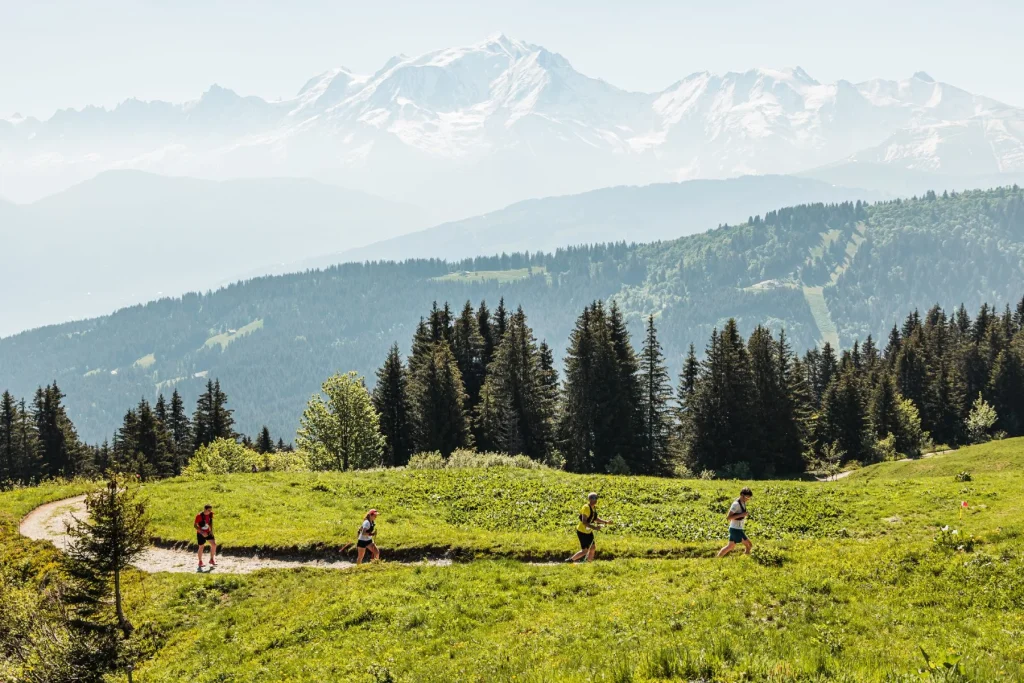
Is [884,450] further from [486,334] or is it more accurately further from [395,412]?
[395,412]

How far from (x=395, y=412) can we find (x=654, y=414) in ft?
96.4

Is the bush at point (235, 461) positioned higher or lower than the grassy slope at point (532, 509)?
lower

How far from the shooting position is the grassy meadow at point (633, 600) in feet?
50.3

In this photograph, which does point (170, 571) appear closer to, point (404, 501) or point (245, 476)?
point (404, 501)

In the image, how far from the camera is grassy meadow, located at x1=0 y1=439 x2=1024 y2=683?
15336 millimetres

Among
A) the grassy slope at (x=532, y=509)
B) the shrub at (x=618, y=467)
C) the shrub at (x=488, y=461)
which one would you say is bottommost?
the shrub at (x=618, y=467)

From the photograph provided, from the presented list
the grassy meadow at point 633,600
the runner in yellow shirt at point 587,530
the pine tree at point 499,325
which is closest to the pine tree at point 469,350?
Answer: the pine tree at point 499,325

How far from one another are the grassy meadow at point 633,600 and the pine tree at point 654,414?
39.0 m

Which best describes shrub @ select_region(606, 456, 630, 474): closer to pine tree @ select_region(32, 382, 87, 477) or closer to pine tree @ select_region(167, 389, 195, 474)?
pine tree @ select_region(167, 389, 195, 474)

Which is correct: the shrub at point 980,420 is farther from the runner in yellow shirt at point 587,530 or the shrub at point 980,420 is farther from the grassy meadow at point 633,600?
the runner in yellow shirt at point 587,530

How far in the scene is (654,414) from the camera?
3152 inches

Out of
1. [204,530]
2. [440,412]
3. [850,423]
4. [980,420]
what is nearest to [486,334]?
[440,412]

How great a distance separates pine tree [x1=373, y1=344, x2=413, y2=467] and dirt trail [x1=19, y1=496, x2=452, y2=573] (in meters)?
45.1

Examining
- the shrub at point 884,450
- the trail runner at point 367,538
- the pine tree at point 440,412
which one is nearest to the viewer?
the trail runner at point 367,538
